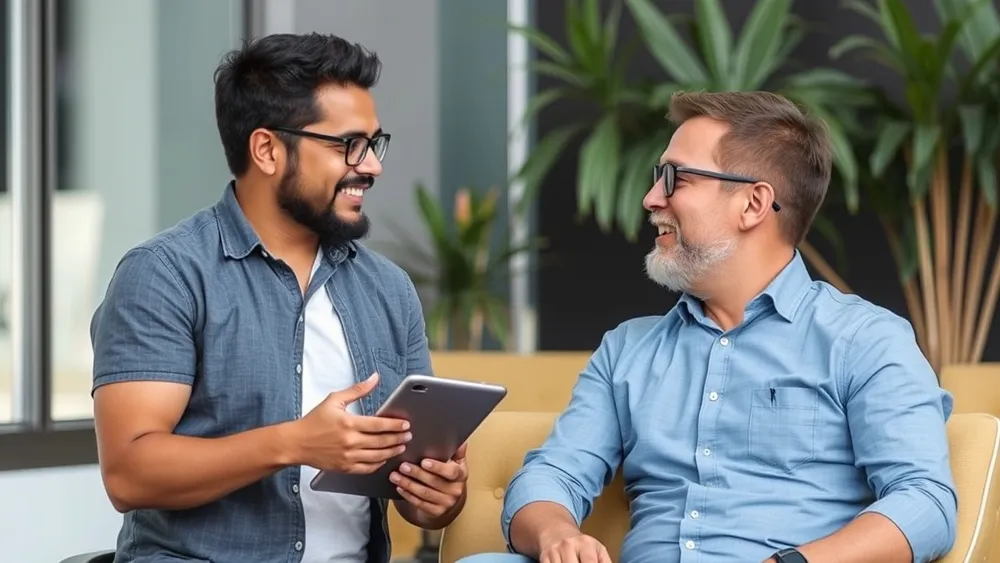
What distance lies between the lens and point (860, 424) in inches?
81.6

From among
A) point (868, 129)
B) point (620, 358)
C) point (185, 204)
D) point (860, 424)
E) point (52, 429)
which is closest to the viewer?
point (860, 424)

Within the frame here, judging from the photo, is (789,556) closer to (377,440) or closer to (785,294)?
(785,294)

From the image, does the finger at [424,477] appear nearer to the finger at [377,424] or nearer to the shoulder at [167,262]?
the finger at [377,424]

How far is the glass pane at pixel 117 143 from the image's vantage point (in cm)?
409

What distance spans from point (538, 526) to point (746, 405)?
392mm

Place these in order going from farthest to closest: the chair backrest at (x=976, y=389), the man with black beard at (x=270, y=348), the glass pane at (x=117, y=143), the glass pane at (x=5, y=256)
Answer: the glass pane at (x=117, y=143) → the glass pane at (x=5, y=256) → the chair backrest at (x=976, y=389) → the man with black beard at (x=270, y=348)

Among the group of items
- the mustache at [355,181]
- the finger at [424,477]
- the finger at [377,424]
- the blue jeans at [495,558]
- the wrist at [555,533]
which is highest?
the mustache at [355,181]

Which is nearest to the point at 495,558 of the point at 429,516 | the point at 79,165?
the point at 429,516

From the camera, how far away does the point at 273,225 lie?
2320mm

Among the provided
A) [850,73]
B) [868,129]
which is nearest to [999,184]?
[868,129]

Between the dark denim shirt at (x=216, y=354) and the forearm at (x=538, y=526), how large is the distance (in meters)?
0.33

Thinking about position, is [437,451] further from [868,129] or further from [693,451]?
[868,129]

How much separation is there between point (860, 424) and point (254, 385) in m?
0.95

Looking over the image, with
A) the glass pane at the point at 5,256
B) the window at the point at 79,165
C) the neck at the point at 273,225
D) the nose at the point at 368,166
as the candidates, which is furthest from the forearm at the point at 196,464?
the glass pane at the point at 5,256
